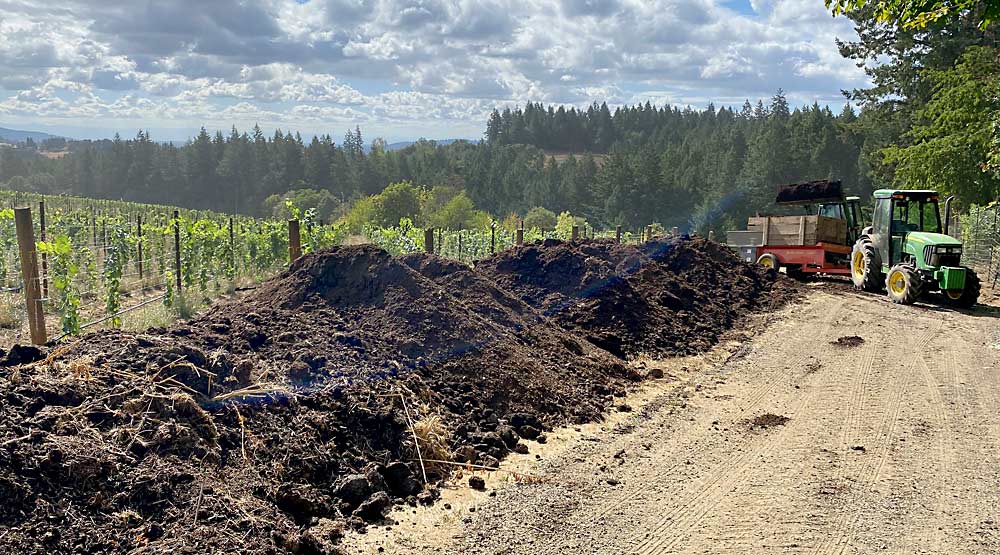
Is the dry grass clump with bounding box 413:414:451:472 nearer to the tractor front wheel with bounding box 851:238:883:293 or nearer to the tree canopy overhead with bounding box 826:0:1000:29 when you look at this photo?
the tree canopy overhead with bounding box 826:0:1000:29

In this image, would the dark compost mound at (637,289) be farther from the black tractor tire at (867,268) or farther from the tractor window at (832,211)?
the tractor window at (832,211)

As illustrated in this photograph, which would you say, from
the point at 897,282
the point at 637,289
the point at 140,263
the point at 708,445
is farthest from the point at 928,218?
the point at 140,263

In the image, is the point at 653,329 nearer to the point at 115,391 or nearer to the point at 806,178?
the point at 115,391

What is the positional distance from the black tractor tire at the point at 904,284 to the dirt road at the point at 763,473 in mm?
4380

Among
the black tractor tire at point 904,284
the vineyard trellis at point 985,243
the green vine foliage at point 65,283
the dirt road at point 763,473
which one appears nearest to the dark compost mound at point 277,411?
the dirt road at point 763,473

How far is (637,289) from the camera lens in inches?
Result: 496

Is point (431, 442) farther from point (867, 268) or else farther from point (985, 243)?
point (985, 243)

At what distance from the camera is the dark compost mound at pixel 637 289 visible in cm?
1096

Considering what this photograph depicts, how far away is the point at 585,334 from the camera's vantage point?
10.4m

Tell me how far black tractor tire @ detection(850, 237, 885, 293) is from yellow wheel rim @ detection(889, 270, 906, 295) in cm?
90

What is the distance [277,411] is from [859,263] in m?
15.2

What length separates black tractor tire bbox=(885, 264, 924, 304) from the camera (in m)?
14.0

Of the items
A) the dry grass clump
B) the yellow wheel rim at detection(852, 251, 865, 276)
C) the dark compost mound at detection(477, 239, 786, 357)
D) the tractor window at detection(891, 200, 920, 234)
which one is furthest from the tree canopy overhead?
the yellow wheel rim at detection(852, 251, 865, 276)

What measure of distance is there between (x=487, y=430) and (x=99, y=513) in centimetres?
342
